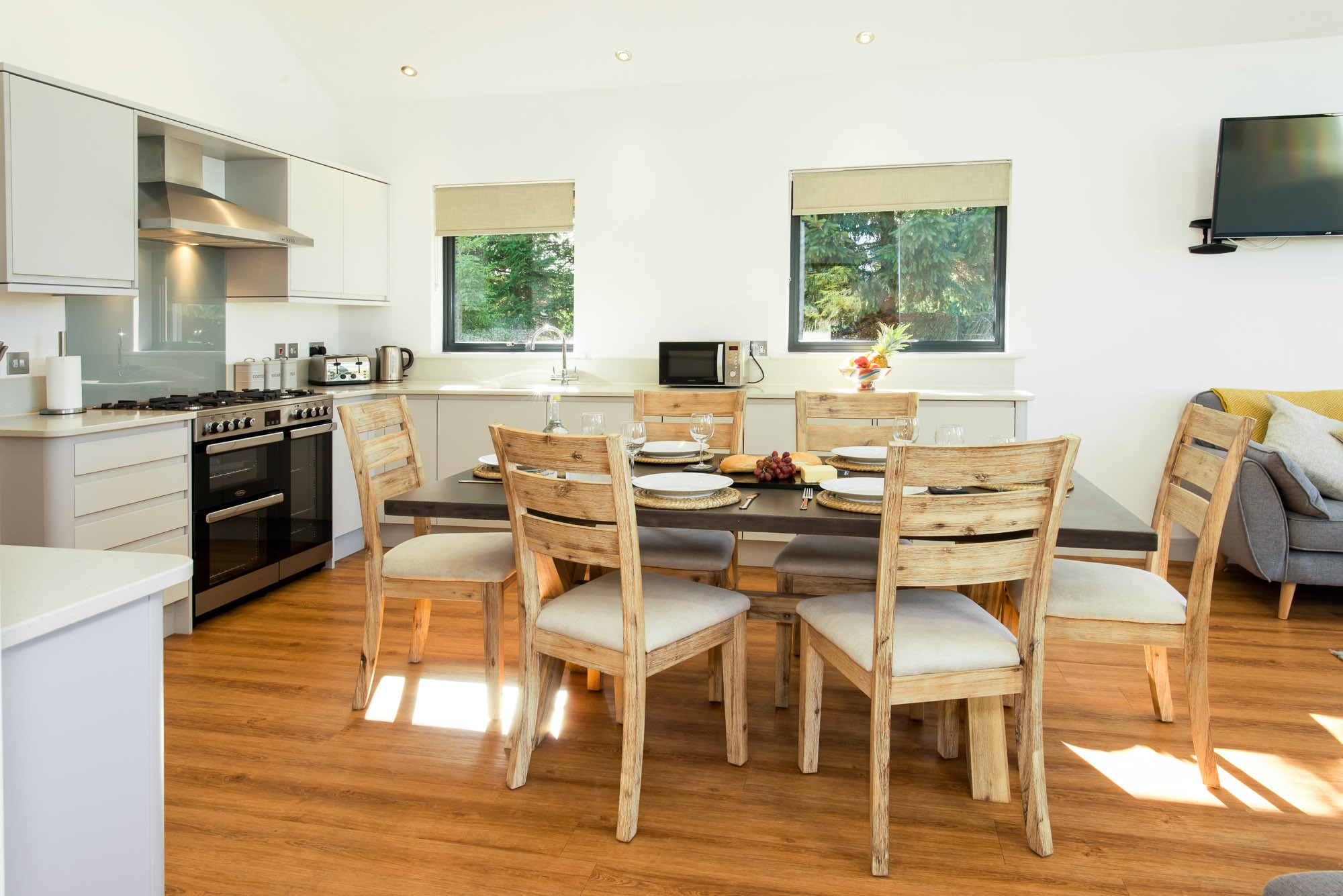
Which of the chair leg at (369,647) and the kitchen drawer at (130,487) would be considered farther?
the kitchen drawer at (130,487)

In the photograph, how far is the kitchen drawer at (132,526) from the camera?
3.09 meters

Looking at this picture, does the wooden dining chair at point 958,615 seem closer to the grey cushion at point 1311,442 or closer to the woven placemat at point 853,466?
the woven placemat at point 853,466

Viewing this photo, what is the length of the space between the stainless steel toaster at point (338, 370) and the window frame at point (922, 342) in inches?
91.5

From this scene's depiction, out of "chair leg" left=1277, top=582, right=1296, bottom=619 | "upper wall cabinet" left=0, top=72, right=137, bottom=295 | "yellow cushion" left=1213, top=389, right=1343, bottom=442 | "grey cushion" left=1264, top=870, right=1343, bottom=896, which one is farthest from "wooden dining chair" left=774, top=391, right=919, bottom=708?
"upper wall cabinet" left=0, top=72, right=137, bottom=295

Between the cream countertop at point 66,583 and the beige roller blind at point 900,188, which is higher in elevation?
the beige roller blind at point 900,188

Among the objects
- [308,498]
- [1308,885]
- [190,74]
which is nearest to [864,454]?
[1308,885]

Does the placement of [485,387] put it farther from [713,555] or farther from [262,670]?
[713,555]

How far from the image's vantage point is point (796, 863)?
77.4 inches

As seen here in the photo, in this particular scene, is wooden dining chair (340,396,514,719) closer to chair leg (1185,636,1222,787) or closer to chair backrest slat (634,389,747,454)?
chair backrest slat (634,389,747,454)

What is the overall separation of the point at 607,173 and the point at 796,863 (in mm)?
4001

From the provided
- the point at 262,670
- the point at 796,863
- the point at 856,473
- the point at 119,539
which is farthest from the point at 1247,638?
the point at 119,539

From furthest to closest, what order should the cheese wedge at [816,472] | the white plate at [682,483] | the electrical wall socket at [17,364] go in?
1. the electrical wall socket at [17,364]
2. the cheese wedge at [816,472]
3. the white plate at [682,483]

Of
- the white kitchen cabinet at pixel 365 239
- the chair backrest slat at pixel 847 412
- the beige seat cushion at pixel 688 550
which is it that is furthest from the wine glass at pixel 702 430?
the white kitchen cabinet at pixel 365 239

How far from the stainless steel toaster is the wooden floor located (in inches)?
79.5
